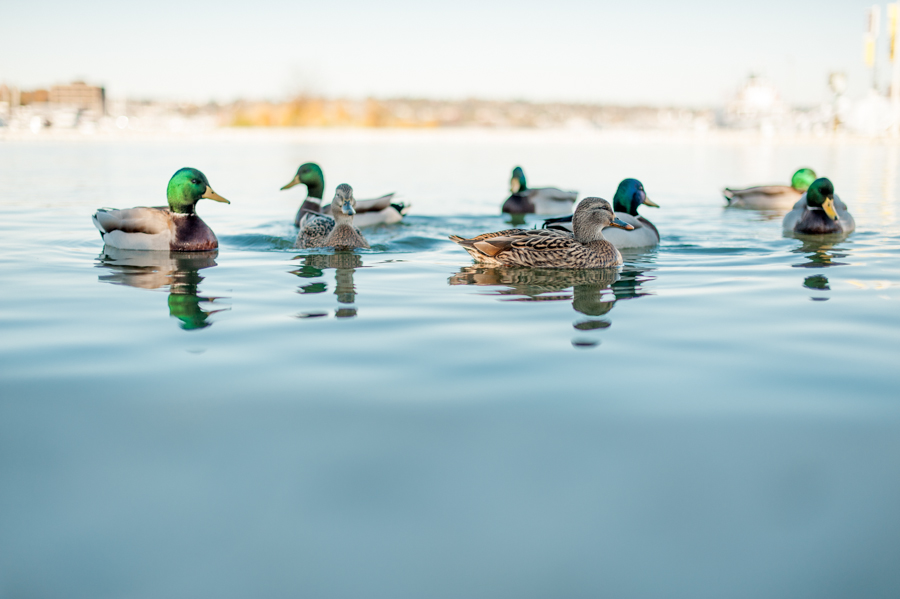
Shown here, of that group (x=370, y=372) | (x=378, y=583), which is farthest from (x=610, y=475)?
(x=370, y=372)

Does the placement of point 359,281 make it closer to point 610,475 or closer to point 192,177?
point 192,177

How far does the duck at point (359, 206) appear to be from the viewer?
12.4 m

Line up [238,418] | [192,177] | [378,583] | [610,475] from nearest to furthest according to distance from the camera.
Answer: [378,583] < [610,475] < [238,418] < [192,177]

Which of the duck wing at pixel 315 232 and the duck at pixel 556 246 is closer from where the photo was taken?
the duck at pixel 556 246

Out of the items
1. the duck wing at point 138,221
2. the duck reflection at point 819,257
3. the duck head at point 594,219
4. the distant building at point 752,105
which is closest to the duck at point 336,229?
the duck wing at point 138,221

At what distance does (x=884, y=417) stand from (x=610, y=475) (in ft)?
5.00

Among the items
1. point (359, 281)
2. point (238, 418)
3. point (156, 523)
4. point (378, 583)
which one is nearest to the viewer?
point (378, 583)

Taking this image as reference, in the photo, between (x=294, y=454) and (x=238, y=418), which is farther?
(x=238, y=418)

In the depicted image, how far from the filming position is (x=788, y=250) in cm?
984

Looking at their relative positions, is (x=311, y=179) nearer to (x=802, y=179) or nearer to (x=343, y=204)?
(x=343, y=204)

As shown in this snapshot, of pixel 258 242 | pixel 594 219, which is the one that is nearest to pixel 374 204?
pixel 258 242

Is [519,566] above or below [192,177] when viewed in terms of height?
below

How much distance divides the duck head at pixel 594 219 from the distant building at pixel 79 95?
607ft

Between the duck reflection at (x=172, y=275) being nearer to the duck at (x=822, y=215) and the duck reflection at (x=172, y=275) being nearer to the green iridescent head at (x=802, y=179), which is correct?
the duck at (x=822, y=215)
